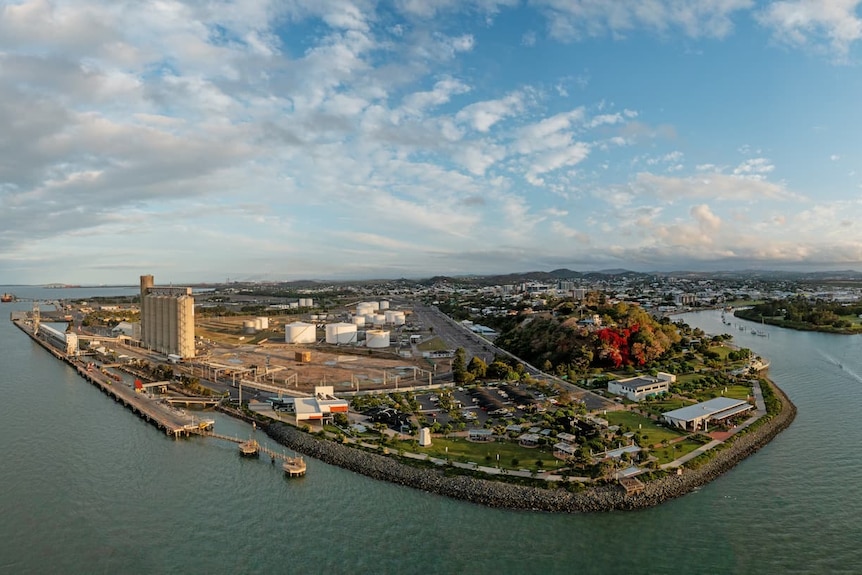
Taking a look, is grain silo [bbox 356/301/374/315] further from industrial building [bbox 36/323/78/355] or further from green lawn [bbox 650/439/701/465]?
green lawn [bbox 650/439/701/465]

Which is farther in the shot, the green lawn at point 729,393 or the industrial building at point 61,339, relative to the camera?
the industrial building at point 61,339

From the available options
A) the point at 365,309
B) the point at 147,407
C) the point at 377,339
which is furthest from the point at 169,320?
the point at 365,309

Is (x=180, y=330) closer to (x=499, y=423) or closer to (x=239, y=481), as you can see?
(x=239, y=481)

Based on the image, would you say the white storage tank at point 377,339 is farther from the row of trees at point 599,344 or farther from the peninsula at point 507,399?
the row of trees at point 599,344

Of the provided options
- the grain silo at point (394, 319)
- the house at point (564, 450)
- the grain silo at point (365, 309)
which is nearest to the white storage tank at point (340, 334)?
the grain silo at point (394, 319)

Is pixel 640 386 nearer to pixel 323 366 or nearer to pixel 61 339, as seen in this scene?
pixel 323 366

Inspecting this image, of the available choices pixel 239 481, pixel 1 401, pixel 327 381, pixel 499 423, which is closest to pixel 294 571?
pixel 239 481
